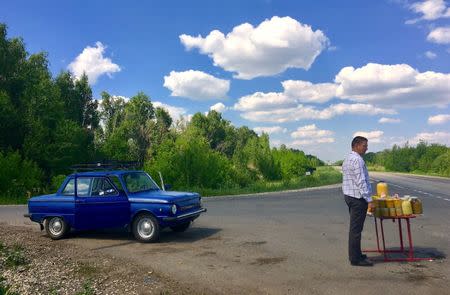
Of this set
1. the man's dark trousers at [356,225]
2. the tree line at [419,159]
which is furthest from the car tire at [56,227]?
the tree line at [419,159]

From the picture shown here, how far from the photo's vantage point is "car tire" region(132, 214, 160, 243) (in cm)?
1001

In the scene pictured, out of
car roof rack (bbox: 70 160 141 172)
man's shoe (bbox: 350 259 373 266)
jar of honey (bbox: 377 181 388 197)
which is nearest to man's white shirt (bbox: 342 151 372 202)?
jar of honey (bbox: 377 181 388 197)

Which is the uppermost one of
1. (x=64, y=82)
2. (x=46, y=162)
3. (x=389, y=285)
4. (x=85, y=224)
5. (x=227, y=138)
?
(x=64, y=82)

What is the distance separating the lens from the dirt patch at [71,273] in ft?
20.9

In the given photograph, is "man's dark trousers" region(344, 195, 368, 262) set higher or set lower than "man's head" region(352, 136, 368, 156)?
lower

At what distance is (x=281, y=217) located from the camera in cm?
1457

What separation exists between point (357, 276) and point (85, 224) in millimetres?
6612

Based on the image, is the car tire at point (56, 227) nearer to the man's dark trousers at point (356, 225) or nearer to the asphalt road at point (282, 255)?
the asphalt road at point (282, 255)

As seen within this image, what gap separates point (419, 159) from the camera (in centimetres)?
9000

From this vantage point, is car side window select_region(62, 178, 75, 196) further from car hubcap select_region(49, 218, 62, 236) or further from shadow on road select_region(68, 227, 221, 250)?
shadow on road select_region(68, 227, 221, 250)

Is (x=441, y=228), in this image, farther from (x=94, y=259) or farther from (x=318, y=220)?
(x=94, y=259)

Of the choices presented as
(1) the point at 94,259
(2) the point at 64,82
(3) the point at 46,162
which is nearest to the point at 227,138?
(2) the point at 64,82

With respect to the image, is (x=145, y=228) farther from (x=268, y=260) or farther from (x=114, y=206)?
(x=268, y=260)

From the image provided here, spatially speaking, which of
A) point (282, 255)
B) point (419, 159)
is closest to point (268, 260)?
point (282, 255)
